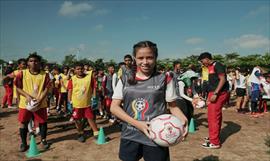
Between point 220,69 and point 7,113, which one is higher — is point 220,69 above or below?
above

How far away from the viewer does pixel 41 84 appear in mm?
6410

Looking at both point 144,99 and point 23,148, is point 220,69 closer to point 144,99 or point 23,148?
point 144,99

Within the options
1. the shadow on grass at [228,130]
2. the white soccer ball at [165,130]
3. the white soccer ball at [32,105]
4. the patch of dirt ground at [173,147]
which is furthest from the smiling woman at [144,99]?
the shadow on grass at [228,130]

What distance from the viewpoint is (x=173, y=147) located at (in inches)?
252

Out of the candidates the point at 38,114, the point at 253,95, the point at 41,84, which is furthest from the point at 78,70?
the point at 253,95

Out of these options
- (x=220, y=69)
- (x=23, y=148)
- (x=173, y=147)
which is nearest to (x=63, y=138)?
(x=23, y=148)

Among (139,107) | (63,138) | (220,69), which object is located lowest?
(63,138)

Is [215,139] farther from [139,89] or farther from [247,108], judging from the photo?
[247,108]

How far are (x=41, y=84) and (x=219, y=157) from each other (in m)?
4.59

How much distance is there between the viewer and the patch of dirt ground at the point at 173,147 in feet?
19.1

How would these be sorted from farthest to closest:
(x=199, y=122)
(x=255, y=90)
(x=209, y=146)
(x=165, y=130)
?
(x=255, y=90)
(x=199, y=122)
(x=209, y=146)
(x=165, y=130)

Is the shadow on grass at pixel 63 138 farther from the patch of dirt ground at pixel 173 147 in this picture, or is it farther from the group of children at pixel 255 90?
the group of children at pixel 255 90

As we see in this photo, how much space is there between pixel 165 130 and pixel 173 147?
13.4 feet

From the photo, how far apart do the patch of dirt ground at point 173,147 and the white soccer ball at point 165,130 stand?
10.6 feet
